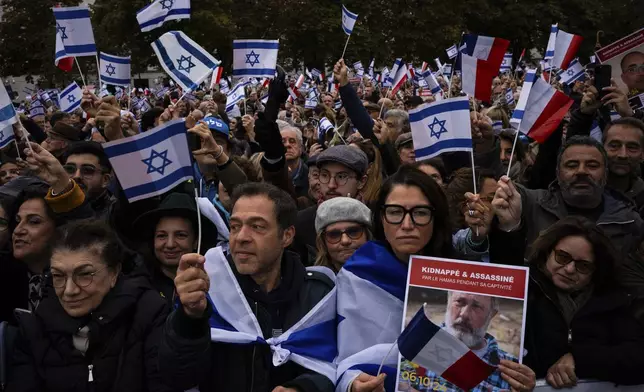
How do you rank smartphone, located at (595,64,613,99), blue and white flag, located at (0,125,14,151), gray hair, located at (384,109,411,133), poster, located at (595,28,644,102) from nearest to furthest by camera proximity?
blue and white flag, located at (0,125,14,151) → smartphone, located at (595,64,613,99) → poster, located at (595,28,644,102) → gray hair, located at (384,109,411,133)

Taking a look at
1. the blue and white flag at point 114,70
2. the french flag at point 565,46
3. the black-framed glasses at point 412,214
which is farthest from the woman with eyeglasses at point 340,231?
the blue and white flag at point 114,70

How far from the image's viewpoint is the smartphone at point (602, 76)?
632 cm

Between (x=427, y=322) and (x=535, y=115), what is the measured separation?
8.24 feet

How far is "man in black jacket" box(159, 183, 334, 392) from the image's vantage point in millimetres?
2902

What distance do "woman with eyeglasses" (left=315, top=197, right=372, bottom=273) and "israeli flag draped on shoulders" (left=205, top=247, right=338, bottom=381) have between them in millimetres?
866

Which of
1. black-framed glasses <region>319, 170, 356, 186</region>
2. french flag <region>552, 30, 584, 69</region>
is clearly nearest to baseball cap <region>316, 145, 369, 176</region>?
black-framed glasses <region>319, 170, 356, 186</region>

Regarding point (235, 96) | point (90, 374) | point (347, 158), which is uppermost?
point (235, 96)

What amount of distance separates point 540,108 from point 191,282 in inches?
113

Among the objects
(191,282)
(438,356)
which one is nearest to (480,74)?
(438,356)

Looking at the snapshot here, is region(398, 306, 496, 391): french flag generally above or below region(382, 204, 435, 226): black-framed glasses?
below

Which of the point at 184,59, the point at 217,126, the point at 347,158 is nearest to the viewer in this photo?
the point at 347,158

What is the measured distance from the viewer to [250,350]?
316 centimetres

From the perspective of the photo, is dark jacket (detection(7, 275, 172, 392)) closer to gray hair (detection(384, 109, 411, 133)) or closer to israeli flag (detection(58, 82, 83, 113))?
gray hair (detection(384, 109, 411, 133))

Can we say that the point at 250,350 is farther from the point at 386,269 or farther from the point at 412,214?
the point at 412,214
